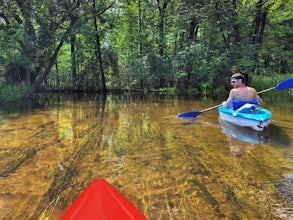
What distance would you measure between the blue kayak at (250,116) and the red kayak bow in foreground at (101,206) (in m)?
5.11

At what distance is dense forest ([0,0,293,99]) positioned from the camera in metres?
13.0

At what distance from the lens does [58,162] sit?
391 centimetres

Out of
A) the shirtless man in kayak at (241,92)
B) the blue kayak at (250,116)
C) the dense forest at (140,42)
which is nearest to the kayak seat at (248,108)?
the blue kayak at (250,116)

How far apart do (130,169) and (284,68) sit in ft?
84.3

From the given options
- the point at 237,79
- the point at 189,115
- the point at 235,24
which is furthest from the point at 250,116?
the point at 235,24

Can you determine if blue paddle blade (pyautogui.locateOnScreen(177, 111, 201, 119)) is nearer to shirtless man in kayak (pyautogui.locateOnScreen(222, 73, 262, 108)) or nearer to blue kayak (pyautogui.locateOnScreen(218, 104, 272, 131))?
blue kayak (pyautogui.locateOnScreen(218, 104, 272, 131))

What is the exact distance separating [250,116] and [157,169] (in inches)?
125

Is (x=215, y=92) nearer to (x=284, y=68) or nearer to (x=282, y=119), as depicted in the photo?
(x=282, y=119)

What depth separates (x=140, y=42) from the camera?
69.5 ft

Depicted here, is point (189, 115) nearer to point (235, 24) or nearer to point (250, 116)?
point (250, 116)

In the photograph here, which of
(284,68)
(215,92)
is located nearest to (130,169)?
(215,92)

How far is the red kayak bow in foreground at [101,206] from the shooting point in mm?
950

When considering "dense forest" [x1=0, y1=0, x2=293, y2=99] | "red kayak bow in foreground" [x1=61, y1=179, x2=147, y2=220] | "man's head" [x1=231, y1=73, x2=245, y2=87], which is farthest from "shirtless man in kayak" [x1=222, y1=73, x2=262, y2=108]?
"dense forest" [x1=0, y1=0, x2=293, y2=99]

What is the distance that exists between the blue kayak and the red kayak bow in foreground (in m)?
5.11
